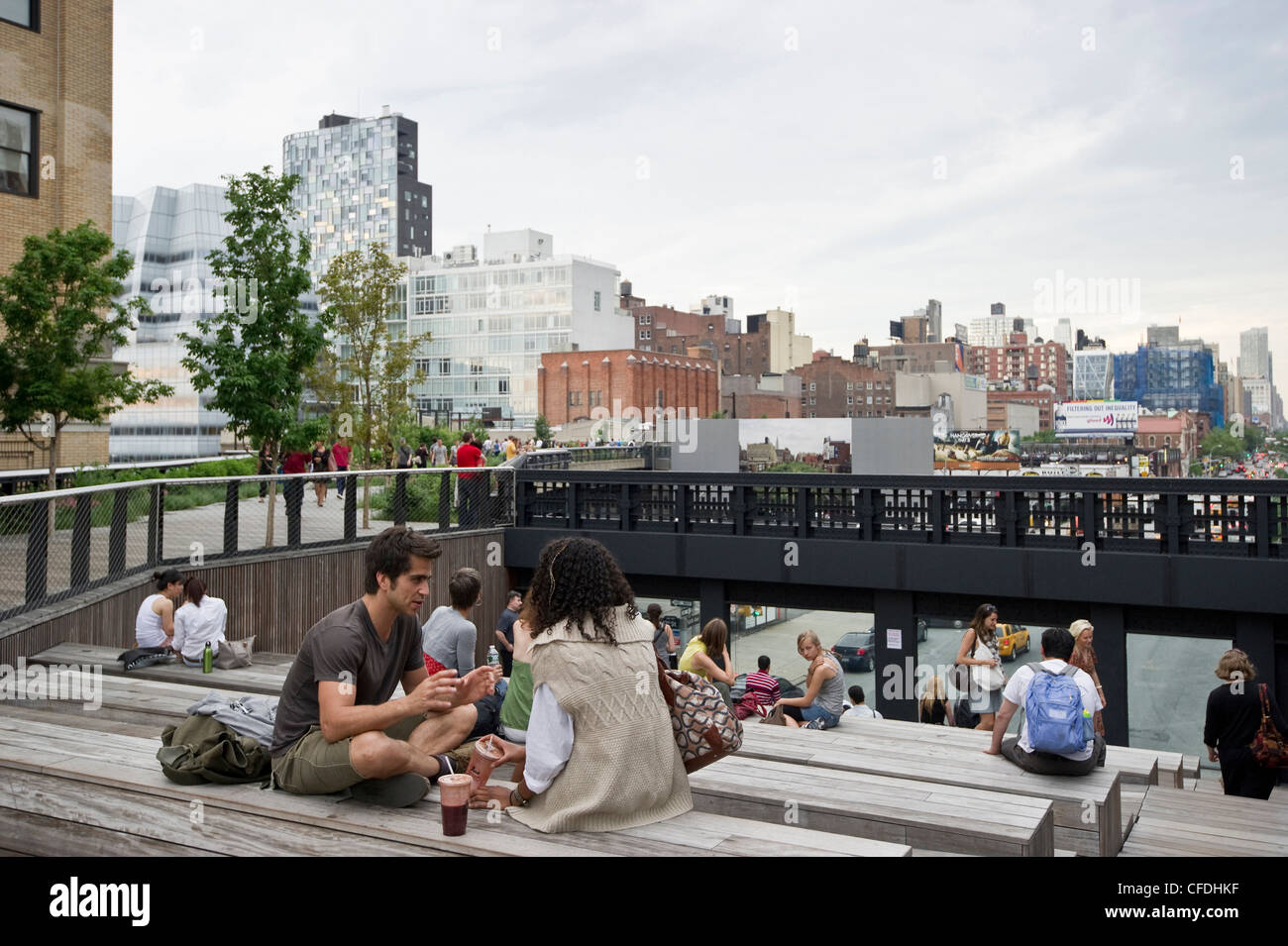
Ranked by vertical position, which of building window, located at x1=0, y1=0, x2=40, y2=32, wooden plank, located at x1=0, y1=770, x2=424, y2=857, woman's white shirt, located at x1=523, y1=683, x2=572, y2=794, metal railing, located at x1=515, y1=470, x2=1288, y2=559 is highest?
building window, located at x1=0, y1=0, x2=40, y2=32

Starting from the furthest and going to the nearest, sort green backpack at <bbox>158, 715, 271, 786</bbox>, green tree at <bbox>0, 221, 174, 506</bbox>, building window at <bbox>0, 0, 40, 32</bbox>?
1. building window at <bbox>0, 0, 40, 32</bbox>
2. green tree at <bbox>0, 221, 174, 506</bbox>
3. green backpack at <bbox>158, 715, 271, 786</bbox>

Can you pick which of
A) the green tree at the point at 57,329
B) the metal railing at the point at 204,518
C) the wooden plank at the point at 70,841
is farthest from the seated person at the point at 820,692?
the green tree at the point at 57,329

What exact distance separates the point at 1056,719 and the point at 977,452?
138 metres

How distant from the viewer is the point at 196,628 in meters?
10.5

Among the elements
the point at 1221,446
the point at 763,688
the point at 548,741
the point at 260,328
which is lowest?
the point at 763,688

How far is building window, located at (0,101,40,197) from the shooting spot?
2255 cm

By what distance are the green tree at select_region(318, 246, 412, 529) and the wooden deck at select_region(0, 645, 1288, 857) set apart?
20.2 meters

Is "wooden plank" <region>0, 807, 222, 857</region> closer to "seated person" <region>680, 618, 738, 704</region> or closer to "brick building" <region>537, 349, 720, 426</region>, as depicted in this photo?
"seated person" <region>680, 618, 738, 704</region>

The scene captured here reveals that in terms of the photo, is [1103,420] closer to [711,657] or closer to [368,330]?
[368,330]

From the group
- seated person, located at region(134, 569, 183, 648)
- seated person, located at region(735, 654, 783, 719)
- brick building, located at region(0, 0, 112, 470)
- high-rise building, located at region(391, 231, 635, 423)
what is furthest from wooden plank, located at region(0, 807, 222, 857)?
high-rise building, located at region(391, 231, 635, 423)

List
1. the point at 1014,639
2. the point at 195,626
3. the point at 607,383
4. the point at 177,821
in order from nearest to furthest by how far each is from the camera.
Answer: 1. the point at 177,821
2. the point at 195,626
3. the point at 1014,639
4. the point at 607,383

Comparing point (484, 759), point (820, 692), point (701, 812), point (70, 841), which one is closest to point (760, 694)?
point (820, 692)

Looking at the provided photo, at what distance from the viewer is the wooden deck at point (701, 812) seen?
4688 millimetres

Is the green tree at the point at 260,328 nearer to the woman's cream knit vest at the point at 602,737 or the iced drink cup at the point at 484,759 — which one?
the iced drink cup at the point at 484,759
